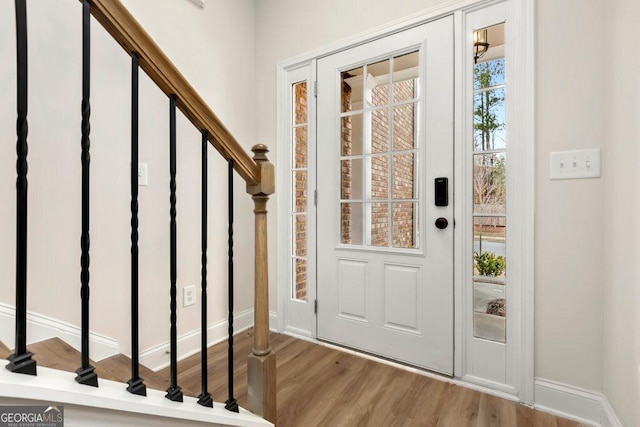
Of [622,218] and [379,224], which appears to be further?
[379,224]

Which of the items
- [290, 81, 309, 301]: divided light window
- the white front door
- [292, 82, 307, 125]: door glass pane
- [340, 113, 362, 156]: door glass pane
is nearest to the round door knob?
the white front door

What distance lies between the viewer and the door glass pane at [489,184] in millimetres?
1708

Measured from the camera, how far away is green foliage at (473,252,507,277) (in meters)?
1.72

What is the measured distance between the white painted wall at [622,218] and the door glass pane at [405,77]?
0.87m

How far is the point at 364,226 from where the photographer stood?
2.17m

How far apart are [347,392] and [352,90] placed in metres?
1.83

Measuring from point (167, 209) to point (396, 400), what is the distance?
167cm

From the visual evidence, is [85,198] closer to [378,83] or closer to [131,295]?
[131,295]

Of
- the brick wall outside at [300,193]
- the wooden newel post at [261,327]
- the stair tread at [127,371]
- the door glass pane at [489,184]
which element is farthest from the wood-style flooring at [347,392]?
the door glass pane at [489,184]

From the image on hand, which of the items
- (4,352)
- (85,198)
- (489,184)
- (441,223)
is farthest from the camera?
(441,223)

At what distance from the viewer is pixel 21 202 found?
65 cm

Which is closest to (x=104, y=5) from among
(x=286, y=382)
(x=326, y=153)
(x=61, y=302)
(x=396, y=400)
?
(x=61, y=302)

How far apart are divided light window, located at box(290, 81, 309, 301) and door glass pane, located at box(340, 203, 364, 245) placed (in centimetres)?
35

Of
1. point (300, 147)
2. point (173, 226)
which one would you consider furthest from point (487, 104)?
point (173, 226)
